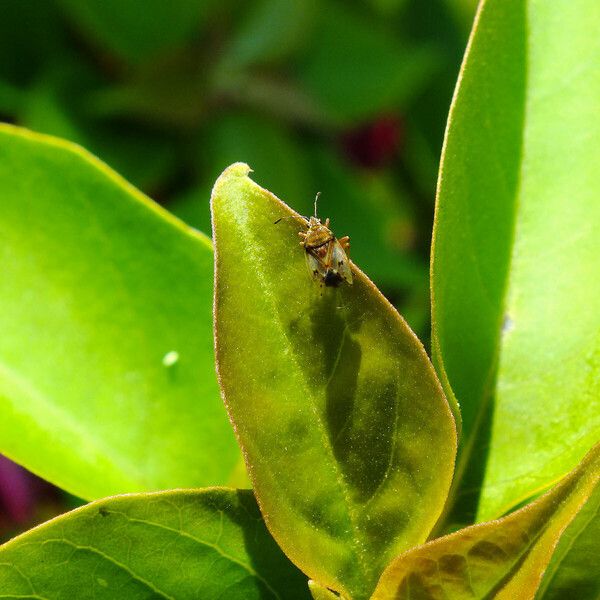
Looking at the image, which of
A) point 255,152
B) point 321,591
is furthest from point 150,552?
point 255,152

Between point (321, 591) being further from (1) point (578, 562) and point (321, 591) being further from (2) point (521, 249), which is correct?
(2) point (521, 249)

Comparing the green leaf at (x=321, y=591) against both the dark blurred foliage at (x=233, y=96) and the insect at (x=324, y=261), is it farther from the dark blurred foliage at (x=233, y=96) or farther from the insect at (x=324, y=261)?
the dark blurred foliage at (x=233, y=96)

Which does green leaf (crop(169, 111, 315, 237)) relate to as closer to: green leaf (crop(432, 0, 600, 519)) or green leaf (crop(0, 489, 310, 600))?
green leaf (crop(432, 0, 600, 519))

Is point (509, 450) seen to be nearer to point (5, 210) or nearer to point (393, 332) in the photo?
point (393, 332)

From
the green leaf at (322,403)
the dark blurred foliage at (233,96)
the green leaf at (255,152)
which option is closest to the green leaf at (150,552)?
the green leaf at (322,403)

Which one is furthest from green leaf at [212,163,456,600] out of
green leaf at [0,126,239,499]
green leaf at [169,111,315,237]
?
green leaf at [169,111,315,237]

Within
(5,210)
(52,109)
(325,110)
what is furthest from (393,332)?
(325,110)
